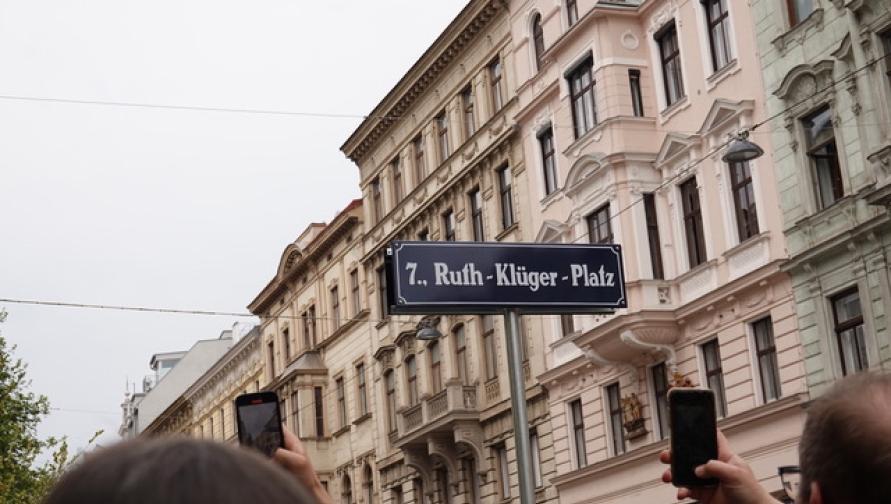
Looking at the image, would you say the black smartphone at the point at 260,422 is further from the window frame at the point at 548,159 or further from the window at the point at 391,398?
the window at the point at 391,398

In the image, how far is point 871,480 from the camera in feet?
6.40

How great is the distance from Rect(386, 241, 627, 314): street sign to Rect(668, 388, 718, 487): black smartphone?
7.46 metres

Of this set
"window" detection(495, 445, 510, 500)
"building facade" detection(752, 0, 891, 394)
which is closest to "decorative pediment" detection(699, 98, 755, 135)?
"building facade" detection(752, 0, 891, 394)

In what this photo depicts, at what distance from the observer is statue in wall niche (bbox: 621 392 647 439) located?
28844 millimetres

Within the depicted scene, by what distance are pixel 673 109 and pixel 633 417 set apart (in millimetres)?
5994

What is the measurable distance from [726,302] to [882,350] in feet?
14.6

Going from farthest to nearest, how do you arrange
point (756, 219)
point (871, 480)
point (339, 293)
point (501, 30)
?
point (339, 293) → point (501, 30) → point (756, 219) → point (871, 480)

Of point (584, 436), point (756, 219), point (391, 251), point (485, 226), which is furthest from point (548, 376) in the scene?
point (391, 251)

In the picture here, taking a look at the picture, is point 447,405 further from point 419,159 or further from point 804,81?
point 804,81

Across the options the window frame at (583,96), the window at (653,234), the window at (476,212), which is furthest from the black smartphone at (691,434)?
the window at (476,212)

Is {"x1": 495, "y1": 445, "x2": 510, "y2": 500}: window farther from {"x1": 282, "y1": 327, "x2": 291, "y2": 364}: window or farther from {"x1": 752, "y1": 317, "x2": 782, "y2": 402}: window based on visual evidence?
{"x1": 282, "y1": 327, "x2": 291, "y2": 364}: window

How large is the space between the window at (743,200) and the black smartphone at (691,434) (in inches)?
889

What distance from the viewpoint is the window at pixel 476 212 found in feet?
123

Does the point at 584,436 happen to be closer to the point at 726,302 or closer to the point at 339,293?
the point at 726,302
